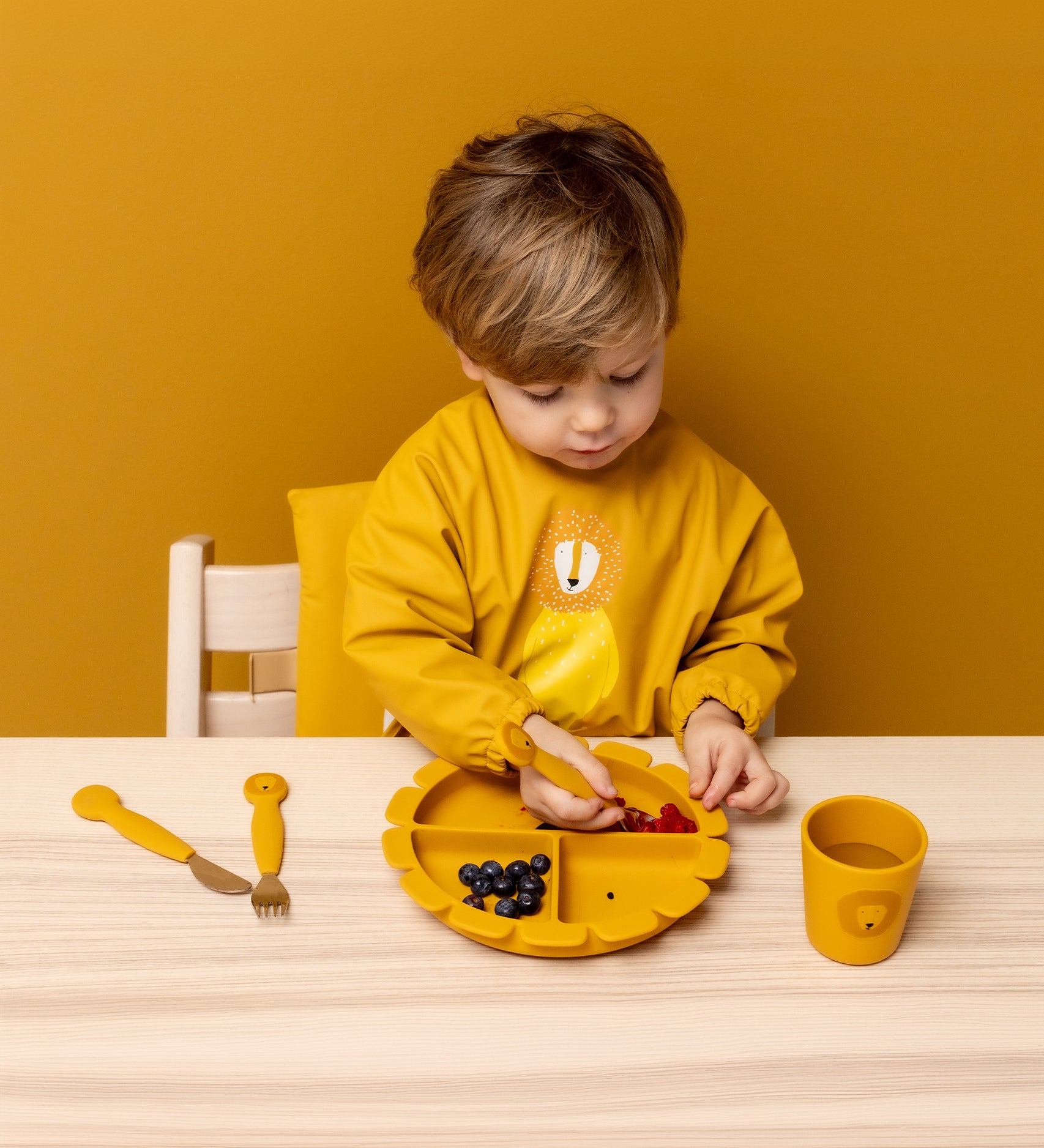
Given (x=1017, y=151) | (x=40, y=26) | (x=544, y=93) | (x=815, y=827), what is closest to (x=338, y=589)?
(x=815, y=827)

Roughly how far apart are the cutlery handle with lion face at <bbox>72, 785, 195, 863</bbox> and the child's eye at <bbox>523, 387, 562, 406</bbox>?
0.46 meters

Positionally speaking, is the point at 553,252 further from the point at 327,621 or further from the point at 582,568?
the point at 327,621

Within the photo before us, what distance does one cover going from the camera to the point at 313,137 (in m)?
1.49

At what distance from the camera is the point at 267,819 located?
2.77 feet

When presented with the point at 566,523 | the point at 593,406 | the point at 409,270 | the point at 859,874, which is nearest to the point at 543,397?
the point at 593,406

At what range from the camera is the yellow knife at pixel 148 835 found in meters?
0.78

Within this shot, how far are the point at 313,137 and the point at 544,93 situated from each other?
0.99ft

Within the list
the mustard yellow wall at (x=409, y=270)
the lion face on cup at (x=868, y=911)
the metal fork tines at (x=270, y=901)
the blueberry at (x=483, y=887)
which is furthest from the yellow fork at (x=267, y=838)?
the mustard yellow wall at (x=409, y=270)

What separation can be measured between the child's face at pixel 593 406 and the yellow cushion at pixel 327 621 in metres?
0.24

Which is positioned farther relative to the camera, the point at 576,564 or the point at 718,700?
the point at 576,564

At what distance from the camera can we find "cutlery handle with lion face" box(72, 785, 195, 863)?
2.68ft

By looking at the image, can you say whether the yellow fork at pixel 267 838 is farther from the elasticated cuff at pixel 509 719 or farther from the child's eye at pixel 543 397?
the child's eye at pixel 543 397

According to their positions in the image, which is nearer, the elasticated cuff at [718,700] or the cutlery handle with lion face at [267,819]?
the cutlery handle with lion face at [267,819]

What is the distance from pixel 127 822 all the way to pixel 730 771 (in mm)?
447
